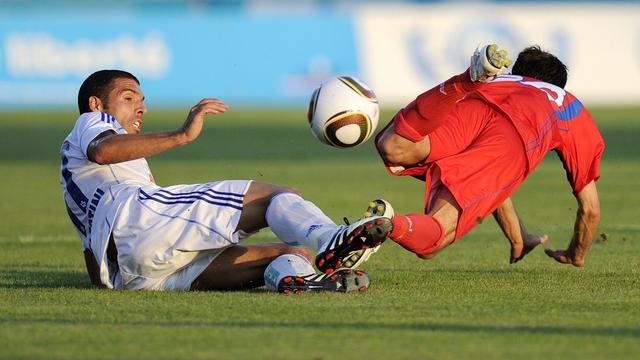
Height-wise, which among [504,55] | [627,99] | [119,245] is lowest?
[627,99]

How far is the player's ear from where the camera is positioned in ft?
25.7

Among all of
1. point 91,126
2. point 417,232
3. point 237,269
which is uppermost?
point 91,126

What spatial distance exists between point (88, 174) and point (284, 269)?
134 cm

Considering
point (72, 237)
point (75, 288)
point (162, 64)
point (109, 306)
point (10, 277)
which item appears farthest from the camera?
point (162, 64)

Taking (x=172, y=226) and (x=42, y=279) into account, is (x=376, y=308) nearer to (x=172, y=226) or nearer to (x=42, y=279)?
(x=172, y=226)

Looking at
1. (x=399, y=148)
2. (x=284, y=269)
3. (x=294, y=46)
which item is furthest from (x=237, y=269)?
(x=294, y=46)

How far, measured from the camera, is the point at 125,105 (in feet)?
25.8

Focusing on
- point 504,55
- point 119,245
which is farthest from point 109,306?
point 504,55

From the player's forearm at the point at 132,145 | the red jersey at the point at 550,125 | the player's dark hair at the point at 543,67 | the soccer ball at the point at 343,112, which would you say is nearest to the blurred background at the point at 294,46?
the player's dark hair at the point at 543,67

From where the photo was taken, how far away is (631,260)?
9164 millimetres

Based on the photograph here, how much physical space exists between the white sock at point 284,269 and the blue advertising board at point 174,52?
27.2 meters

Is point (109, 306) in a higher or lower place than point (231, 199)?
lower

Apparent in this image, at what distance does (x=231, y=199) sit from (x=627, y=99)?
31.1 metres

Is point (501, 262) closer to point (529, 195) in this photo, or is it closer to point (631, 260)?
point (631, 260)
